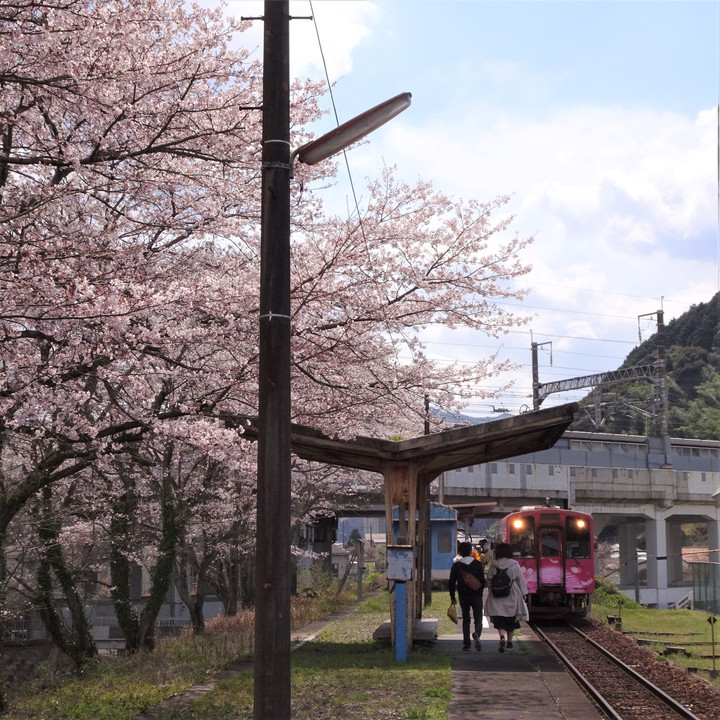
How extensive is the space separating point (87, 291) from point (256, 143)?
3.86 metres

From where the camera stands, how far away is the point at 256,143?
11.0 m

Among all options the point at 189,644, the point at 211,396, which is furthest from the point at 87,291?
the point at 189,644

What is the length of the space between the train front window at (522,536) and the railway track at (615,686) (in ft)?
17.6

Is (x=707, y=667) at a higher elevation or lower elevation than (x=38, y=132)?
lower

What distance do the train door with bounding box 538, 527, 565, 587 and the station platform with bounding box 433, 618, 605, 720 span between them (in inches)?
294

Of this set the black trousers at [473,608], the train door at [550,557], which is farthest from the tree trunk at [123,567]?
the train door at [550,557]

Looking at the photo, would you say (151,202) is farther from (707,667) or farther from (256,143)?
(707,667)

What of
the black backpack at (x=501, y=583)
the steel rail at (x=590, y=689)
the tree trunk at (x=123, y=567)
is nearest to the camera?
the steel rail at (x=590, y=689)

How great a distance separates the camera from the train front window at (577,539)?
23906 mm

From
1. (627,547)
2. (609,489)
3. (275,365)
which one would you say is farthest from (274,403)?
(627,547)

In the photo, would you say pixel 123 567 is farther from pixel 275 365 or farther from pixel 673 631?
pixel 275 365

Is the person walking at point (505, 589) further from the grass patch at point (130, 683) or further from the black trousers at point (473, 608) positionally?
the grass patch at point (130, 683)

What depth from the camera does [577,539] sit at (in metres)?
24.0

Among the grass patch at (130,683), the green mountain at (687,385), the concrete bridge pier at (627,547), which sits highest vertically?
the green mountain at (687,385)
